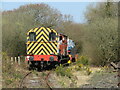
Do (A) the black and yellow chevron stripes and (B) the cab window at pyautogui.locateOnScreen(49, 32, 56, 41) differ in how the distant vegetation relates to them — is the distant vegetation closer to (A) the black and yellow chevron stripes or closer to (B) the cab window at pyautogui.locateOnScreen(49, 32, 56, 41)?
(B) the cab window at pyautogui.locateOnScreen(49, 32, 56, 41)

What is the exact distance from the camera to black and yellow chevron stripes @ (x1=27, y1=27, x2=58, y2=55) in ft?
59.2

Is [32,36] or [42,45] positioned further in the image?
[32,36]

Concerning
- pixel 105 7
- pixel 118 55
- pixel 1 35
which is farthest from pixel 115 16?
pixel 1 35

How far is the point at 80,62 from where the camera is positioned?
1895cm

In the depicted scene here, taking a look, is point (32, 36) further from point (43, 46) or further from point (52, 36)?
point (52, 36)

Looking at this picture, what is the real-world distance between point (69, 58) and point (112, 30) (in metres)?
5.03

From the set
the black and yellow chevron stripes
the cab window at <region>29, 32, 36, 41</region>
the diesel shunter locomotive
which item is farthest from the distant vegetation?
the cab window at <region>29, 32, 36, 41</region>

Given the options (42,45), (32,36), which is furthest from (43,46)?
(32,36)

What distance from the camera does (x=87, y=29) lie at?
21.8 meters

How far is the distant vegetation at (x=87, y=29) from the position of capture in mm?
19562

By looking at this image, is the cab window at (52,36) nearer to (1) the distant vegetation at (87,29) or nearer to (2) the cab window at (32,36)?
(2) the cab window at (32,36)

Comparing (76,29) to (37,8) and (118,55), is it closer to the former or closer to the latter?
(37,8)

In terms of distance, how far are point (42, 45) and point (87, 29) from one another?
5.01 metres

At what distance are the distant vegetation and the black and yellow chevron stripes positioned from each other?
3708 mm
